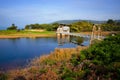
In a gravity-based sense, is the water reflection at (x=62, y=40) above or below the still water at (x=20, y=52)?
below

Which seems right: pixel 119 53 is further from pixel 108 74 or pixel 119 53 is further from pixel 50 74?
pixel 50 74

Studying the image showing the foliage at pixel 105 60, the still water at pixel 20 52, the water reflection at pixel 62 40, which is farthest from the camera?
the water reflection at pixel 62 40

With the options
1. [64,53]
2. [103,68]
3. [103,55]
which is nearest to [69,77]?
[103,68]

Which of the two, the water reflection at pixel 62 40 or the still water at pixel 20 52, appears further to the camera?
the water reflection at pixel 62 40

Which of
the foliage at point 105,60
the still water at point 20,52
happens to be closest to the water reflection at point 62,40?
the still water at point 20,52

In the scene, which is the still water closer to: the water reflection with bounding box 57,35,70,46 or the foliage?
the water reflection with bounding box 57,35,70,46

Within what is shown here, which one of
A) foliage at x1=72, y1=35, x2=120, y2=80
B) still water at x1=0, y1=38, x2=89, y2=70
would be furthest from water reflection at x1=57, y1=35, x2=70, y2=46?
foliage at x1=72, y1=35, x2=120, y2=80

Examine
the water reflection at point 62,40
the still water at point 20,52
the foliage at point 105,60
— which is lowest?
the water reflection at point 62,40

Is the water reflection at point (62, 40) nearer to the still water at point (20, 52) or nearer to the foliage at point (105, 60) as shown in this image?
the still water at point (20, 52)

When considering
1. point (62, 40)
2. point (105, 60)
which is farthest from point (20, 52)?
point (62, 40)

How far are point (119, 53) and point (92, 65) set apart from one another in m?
1.19

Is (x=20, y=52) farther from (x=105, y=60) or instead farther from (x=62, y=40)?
(x=62, y=40)

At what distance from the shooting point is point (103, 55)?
8594 millimetres

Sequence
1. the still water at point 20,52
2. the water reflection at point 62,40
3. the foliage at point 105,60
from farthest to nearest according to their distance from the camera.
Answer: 1. the water reflection at point 62,40
2. the still water at point 20,52
3. the foliage at point 105,60
